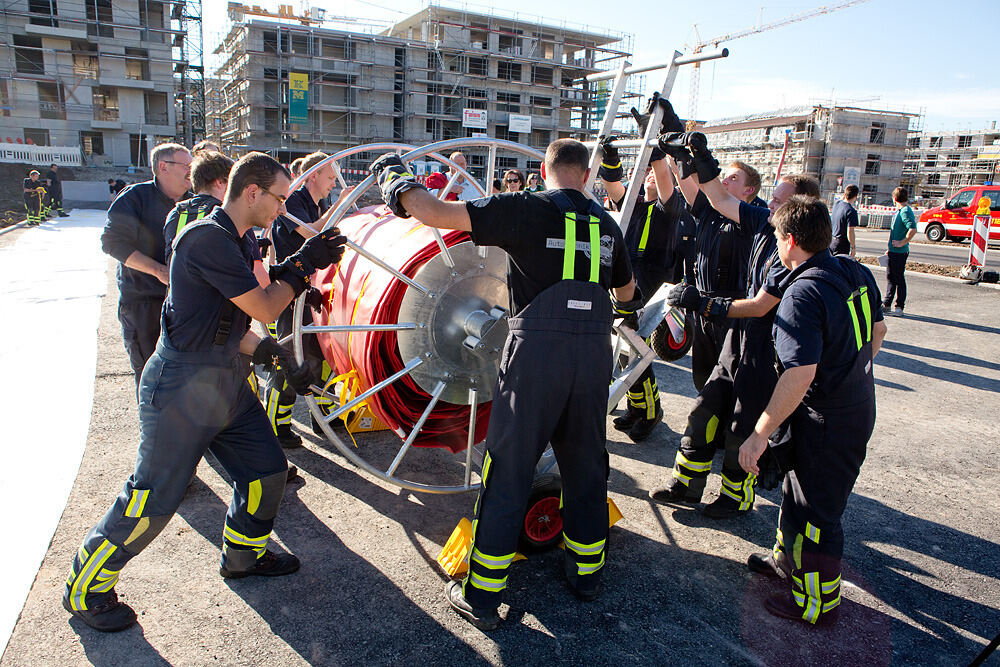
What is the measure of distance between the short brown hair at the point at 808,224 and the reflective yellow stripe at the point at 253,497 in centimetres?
279

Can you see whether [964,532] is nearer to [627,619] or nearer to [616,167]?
[627,619]

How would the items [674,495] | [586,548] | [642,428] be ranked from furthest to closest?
[642,428]
[674,495]
[586,548]

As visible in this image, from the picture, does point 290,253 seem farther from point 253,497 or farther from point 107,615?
point 107,615

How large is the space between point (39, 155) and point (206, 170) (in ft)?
132

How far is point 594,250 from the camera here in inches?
111

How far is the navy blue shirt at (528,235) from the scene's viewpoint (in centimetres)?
268

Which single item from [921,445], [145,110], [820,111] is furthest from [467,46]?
[921,445]

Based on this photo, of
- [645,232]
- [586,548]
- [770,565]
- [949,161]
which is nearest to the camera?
[586,548]

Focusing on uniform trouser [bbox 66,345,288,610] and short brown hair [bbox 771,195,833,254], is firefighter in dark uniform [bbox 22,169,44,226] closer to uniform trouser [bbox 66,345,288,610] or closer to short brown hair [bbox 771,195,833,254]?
uniform trouser [bbox 66,345,288,610]

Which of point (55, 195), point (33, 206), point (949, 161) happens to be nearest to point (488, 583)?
point (33, 206)

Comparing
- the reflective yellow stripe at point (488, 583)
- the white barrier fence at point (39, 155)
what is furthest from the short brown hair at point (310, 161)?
the white barrier fence at point (39, 155)

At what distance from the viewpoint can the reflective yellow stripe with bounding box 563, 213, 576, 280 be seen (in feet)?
9.01

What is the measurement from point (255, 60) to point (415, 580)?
188ft

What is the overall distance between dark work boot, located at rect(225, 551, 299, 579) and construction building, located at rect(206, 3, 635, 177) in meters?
48.1
